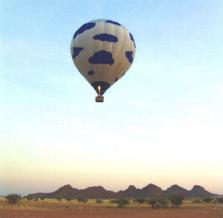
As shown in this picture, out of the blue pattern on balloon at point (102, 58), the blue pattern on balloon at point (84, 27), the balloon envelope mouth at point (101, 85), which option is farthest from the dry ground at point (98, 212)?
the blue pattern on balloon at point (84, 27)

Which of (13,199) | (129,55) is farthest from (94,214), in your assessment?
(13,199)

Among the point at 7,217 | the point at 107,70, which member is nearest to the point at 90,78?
the point at 107,70

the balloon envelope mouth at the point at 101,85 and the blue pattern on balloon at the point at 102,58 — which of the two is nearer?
the blue pattern on balloon at the point at 102,58

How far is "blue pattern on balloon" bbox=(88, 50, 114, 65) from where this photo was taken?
33281mm

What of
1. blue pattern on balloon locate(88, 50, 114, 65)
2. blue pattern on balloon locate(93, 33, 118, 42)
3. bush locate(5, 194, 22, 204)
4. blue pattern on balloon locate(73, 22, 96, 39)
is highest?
blue pattern on balloon locate(73, 22, 96, 39)

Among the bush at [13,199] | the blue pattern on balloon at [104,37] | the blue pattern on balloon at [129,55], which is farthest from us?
the bush at [13,199]

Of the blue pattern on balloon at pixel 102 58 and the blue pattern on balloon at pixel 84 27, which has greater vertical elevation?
the blue pattern on balloon at pixel 84 27

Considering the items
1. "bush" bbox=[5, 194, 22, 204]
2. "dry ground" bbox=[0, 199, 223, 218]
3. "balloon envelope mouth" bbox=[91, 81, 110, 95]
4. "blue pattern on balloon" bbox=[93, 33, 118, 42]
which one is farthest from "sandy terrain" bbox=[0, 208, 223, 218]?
"bush" bbox=[5, 194, 22, 204]

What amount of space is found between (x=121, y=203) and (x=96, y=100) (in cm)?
3695

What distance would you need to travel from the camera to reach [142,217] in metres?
40.7

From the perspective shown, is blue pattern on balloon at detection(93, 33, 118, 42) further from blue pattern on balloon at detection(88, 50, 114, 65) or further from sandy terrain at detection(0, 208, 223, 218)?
sandy terrain at detection(0, 208, 223, 218)

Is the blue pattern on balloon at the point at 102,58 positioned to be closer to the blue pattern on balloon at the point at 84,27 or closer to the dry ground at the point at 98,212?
the blue pattern on balloon at the point at 84,27

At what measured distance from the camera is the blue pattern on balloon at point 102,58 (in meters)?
33.3

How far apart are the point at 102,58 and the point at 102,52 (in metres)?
0.48
